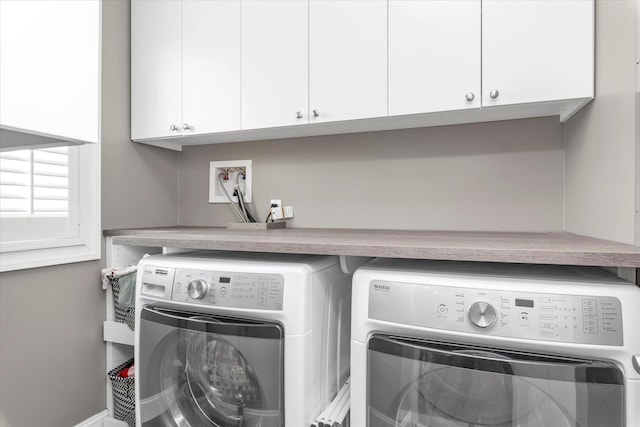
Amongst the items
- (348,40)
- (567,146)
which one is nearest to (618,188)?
(567,146)

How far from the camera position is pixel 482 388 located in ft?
2.84

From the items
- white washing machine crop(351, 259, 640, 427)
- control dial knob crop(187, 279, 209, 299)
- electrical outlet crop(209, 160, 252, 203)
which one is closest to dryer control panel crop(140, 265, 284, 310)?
control dial knob crop(187, 279, 209, 299)

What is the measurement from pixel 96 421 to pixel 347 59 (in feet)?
6.93

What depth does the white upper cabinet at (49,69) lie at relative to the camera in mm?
831

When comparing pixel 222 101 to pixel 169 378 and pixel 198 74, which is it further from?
pixel 169 378

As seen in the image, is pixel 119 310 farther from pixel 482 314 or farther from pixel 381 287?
pixel 482 314

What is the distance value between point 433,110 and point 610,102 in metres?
0.55

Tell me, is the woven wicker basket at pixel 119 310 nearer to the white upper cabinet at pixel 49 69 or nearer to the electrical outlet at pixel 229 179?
the electrical outlet at pixel 229 179

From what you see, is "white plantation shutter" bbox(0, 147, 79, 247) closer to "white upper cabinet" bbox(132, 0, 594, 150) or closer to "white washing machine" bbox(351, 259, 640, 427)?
"white upper cabinet" bbox(132, 0, 594, 150)

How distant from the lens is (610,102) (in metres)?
1.09

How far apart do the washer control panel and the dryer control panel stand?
31 centimetres

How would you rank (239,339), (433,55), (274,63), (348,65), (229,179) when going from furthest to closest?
(229,179), (274,63), (348,65), (433,55), (239,339)

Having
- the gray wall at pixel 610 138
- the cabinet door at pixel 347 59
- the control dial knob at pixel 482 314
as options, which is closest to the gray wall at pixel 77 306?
the cabinet door at pixel 347 59

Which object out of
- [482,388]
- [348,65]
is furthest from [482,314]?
[348,65]
